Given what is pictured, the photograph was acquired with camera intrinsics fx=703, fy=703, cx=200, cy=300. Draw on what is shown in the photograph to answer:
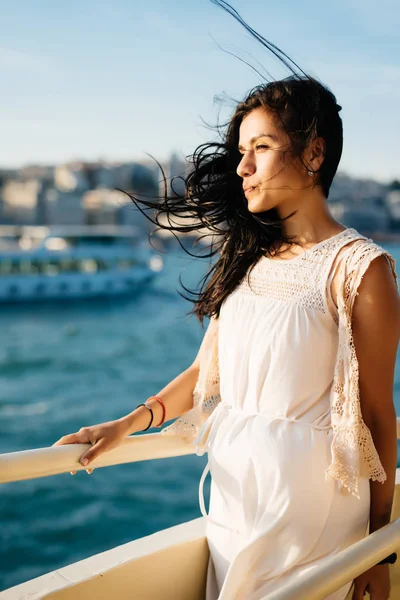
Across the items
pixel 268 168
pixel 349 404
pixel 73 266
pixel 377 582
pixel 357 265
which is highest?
pixel 268 168

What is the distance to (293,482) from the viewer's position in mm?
860

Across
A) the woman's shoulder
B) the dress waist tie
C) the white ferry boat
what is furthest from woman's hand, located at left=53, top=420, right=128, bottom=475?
the white ferry boat

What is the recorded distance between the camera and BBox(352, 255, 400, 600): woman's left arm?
0.83 m

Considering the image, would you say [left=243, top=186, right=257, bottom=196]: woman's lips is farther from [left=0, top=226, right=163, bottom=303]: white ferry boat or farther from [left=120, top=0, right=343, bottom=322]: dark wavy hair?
[left=0, top=226, right=163, bottom=303]: white ferry boat

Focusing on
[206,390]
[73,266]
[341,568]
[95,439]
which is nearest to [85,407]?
[73,266]

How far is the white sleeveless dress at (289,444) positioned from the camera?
864mm

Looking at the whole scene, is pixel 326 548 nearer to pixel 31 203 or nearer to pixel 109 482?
pixel 109 482

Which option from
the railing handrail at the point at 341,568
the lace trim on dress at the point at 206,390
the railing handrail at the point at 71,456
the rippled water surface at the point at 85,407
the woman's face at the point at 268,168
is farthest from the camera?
the rippled water surface at the point at 85,407

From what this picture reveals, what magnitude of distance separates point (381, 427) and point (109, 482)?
919cm

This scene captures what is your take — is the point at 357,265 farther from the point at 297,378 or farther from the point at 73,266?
the point at 73,266

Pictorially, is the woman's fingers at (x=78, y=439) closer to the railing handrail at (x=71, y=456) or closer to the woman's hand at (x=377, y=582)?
the railing handrail at (x=71, y=456)

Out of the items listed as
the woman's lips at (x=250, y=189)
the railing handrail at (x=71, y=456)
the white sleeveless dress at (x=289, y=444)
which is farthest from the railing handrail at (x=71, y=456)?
the woman's lips at (x=250, y=189)

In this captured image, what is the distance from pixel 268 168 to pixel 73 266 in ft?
78.2

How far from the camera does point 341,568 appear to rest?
2.25 feet
